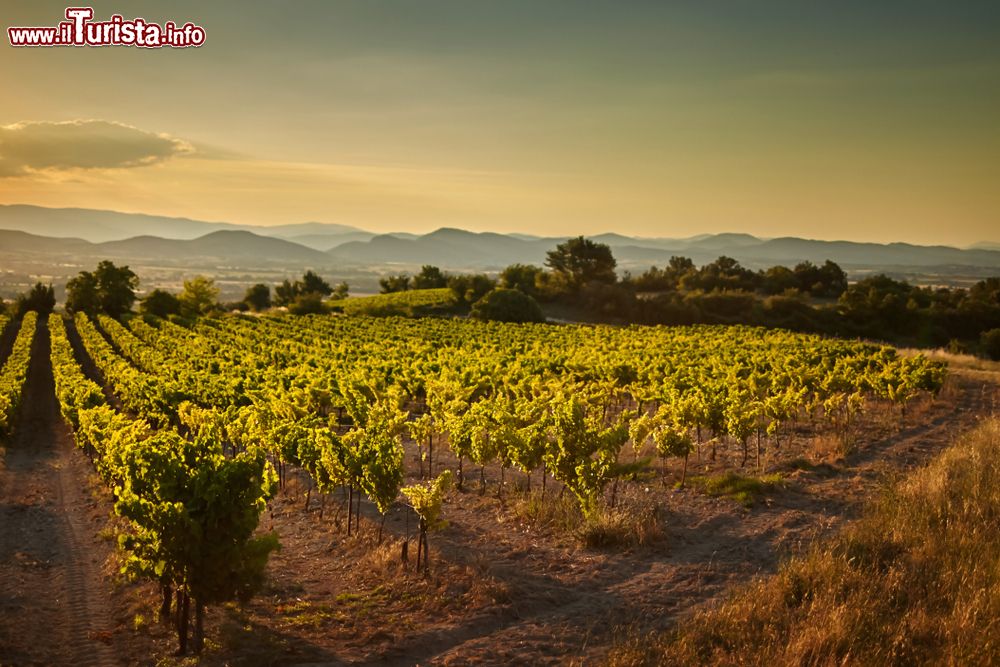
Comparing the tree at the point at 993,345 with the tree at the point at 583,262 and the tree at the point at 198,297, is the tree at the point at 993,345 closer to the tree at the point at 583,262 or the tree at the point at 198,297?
the tree at the point at 583,262

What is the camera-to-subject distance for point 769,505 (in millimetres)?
18500

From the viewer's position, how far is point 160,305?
10169 cm

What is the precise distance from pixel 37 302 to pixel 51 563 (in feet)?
348

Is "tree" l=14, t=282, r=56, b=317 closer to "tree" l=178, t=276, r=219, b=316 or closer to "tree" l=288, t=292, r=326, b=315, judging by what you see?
"tree" l=178, t=276, r=219, b=316

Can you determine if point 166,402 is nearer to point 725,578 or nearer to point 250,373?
point 250,373

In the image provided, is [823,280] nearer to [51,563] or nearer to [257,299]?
[257,299]

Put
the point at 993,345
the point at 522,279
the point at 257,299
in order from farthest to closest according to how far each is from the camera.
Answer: the point at 257,299
the point at 522,279
the point at 993,345

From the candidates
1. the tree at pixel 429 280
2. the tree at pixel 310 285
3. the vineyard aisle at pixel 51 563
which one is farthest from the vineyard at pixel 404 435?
the tree at pixel 310 285

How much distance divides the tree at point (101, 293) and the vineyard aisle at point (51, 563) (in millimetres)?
83379

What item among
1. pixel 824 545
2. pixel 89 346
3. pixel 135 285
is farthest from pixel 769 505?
pixel 135 285

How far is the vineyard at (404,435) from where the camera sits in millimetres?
11352

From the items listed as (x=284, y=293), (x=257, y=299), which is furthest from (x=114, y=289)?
(x=284, y=293)

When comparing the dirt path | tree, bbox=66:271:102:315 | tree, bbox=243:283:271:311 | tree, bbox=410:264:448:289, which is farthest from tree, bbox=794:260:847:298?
tree, bbox=66:271:102:315

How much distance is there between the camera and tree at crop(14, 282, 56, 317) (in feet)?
334
